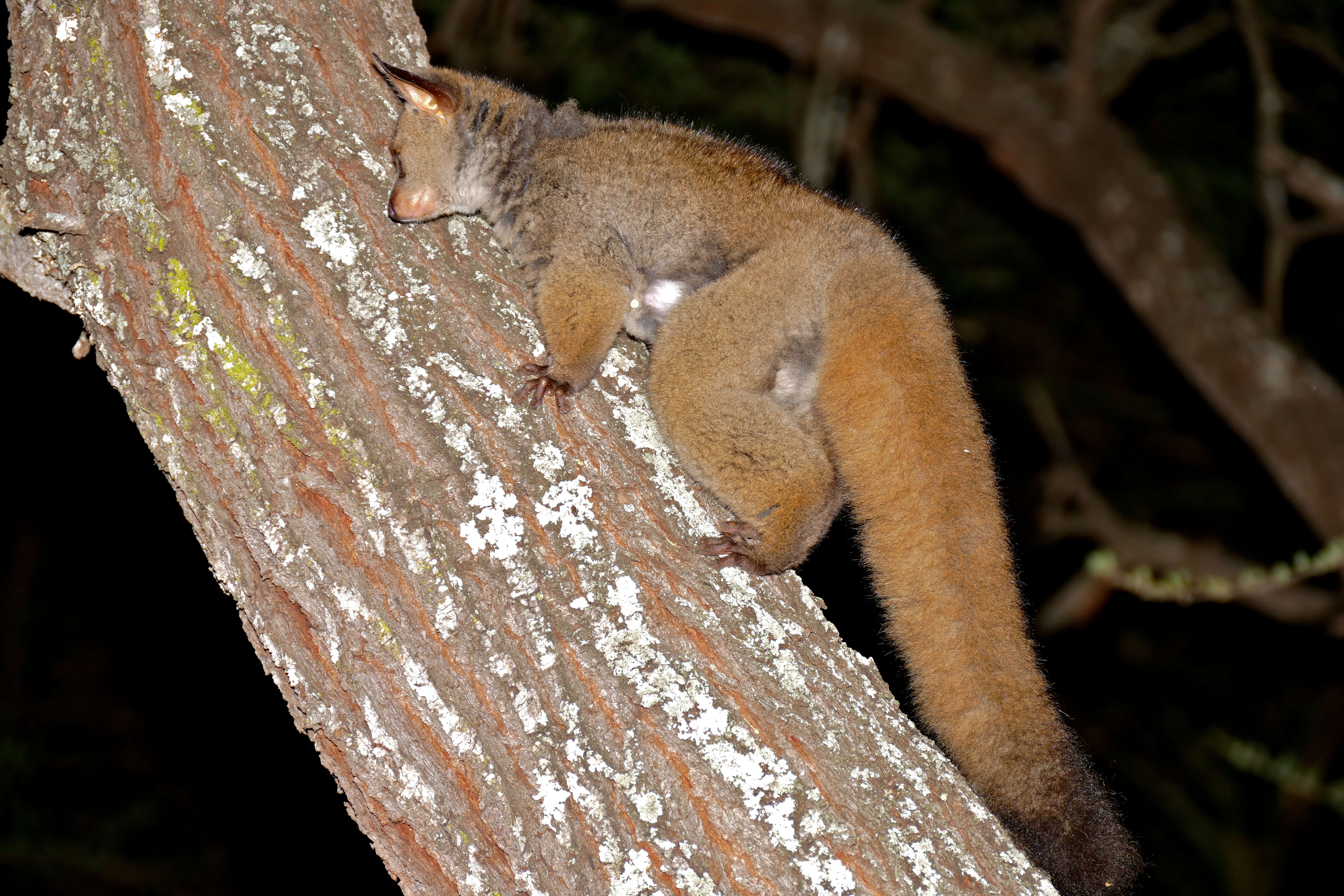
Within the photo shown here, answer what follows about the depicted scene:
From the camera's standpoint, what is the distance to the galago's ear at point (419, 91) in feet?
9.96

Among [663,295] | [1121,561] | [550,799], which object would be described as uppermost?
[663,295]

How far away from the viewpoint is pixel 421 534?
252 centimetres

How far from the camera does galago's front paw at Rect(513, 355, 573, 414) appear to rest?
9.23 feet

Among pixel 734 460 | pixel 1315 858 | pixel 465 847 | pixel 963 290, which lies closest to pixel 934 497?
pixel 734 460

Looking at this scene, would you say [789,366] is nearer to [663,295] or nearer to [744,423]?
[744,423]

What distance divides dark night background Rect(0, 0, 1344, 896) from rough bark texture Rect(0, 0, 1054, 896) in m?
3.78

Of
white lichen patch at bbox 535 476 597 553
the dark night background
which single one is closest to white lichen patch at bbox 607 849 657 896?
white lichen patch at bbox 535 476 597 553

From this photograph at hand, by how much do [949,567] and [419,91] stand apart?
2089mm

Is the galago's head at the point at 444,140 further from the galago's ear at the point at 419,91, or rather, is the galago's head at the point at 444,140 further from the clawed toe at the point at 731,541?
the clawed toe at the point at 731,541

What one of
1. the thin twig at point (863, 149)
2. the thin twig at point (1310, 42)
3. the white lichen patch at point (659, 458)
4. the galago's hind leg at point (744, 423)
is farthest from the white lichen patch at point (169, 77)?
the thin twig at point (1310, 42)

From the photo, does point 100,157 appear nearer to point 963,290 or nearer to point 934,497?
point 934,497

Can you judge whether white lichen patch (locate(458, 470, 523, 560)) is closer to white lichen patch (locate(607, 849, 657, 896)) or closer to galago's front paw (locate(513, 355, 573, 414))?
galago's front paw (locate(513, 355, 573, 414))

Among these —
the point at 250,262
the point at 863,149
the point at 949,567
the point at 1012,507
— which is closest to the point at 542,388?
the point at 250,262

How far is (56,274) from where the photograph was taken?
9.39 feet
